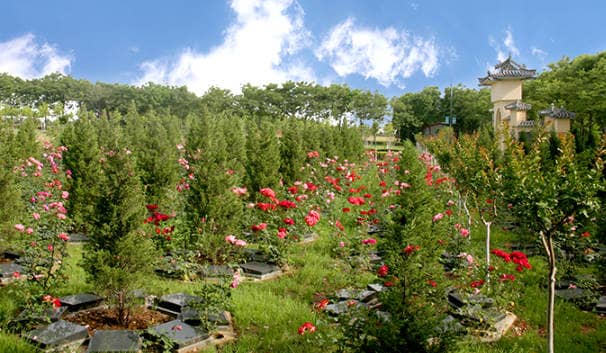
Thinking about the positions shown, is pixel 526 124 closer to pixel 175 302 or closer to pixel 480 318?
pixel 480 318

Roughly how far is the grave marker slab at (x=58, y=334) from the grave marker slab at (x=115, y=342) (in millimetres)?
173

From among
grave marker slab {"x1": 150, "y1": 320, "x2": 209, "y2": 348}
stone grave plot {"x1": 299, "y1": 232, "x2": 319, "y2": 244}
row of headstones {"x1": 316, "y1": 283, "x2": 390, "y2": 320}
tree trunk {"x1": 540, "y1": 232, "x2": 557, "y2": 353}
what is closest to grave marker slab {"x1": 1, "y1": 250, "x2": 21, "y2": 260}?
grave marker slab {"x1": 150, "y1": 320, "x2": 209, "y2": 348}

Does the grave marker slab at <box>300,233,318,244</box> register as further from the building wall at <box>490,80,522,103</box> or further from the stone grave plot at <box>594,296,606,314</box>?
the building wall at <box>490,80,522,103</box>

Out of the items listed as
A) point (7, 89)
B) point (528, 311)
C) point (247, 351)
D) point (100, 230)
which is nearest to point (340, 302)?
point (247, 351)

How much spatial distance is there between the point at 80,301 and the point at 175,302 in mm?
995

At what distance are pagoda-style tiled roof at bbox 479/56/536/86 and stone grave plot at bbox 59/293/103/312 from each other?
2390 centimetres

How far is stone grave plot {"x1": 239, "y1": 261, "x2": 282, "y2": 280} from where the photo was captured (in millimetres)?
6332

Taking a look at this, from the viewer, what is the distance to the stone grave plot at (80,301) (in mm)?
4750

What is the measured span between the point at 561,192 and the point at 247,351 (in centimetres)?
305

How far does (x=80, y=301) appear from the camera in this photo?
15.9 ft

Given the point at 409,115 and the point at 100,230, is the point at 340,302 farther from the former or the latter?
the point at 409,115

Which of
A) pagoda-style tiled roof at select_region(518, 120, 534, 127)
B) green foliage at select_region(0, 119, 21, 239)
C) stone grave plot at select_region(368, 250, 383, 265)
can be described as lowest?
stone grave plot at select_region(368, 250, 383, 265)

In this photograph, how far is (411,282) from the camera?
142 inches

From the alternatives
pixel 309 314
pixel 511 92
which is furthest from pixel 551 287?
pixel 511 92
